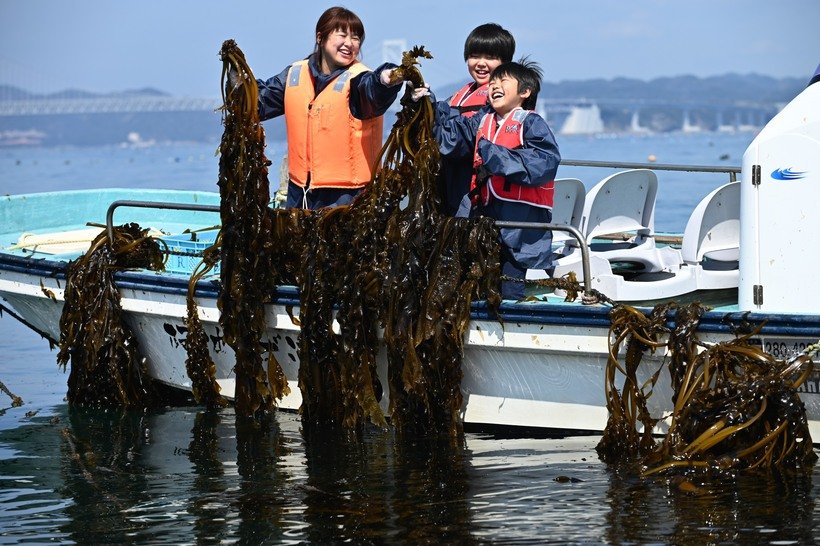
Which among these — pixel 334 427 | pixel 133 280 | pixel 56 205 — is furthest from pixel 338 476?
pixel 56 205

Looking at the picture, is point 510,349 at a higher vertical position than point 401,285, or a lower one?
lower

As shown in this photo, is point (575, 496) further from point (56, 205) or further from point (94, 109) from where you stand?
point (94, 109)

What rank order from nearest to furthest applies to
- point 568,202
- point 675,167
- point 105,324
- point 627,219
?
1. point 105,324
2. point 568,202
3. point 627,219
4. point 675,167

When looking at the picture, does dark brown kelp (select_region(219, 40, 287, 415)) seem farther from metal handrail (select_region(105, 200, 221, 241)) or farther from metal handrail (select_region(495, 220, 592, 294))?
metal handrail (select_region(495, 220, 592, 294))

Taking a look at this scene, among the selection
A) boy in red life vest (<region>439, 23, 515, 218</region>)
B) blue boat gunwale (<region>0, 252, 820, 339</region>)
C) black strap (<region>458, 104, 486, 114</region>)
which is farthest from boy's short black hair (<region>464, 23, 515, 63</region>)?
blue boat gunwale (<region>0, 252, 820, 339</region>)

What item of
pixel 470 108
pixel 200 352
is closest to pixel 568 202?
pixel 470 108

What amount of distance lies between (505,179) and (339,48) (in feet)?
4.76

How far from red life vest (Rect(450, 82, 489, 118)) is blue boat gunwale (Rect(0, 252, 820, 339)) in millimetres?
1429

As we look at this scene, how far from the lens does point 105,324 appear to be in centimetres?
862

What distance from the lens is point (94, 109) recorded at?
118750 millimetres

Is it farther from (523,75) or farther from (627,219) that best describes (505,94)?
(627,219)

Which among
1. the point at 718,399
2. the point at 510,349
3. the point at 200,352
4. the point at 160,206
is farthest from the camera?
the point at 200,352

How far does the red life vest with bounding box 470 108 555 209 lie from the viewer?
23.9 ft

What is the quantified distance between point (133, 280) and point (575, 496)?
3671mm
